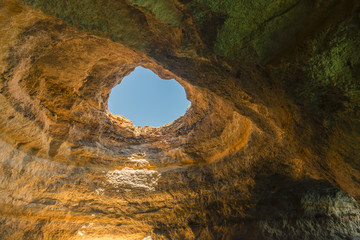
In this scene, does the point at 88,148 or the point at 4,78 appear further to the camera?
the point at 88,148

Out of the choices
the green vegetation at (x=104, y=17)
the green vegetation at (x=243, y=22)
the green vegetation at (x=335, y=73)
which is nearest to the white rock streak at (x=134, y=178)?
the green vegetation at (x=104, y=17)

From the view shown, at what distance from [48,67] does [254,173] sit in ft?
13.2

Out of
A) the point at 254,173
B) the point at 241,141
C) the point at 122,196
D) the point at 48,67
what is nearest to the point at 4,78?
the point at 48,67

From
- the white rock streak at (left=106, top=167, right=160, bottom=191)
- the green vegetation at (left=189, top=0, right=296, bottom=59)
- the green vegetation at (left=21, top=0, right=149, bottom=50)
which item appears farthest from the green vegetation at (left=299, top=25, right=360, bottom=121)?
the white rock streak at (left=106, top=167, right=160, bottom=191)

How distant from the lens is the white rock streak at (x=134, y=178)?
4.16 meters

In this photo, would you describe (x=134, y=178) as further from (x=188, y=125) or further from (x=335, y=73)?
(x=335, y=73)

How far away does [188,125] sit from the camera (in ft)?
15.8

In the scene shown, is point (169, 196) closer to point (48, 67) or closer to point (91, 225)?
point (91, 225)

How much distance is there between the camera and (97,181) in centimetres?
404

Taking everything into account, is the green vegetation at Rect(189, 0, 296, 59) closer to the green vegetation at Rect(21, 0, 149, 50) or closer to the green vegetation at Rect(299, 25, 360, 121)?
the green vegetation at Rect(299, 25, 360, 121)

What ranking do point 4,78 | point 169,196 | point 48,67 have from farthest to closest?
point 169,196
point 48,67
point 4,78

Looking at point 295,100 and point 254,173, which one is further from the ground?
point 295,100

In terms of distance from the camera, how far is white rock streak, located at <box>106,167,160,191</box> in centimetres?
416

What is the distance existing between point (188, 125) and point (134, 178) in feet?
5.36
